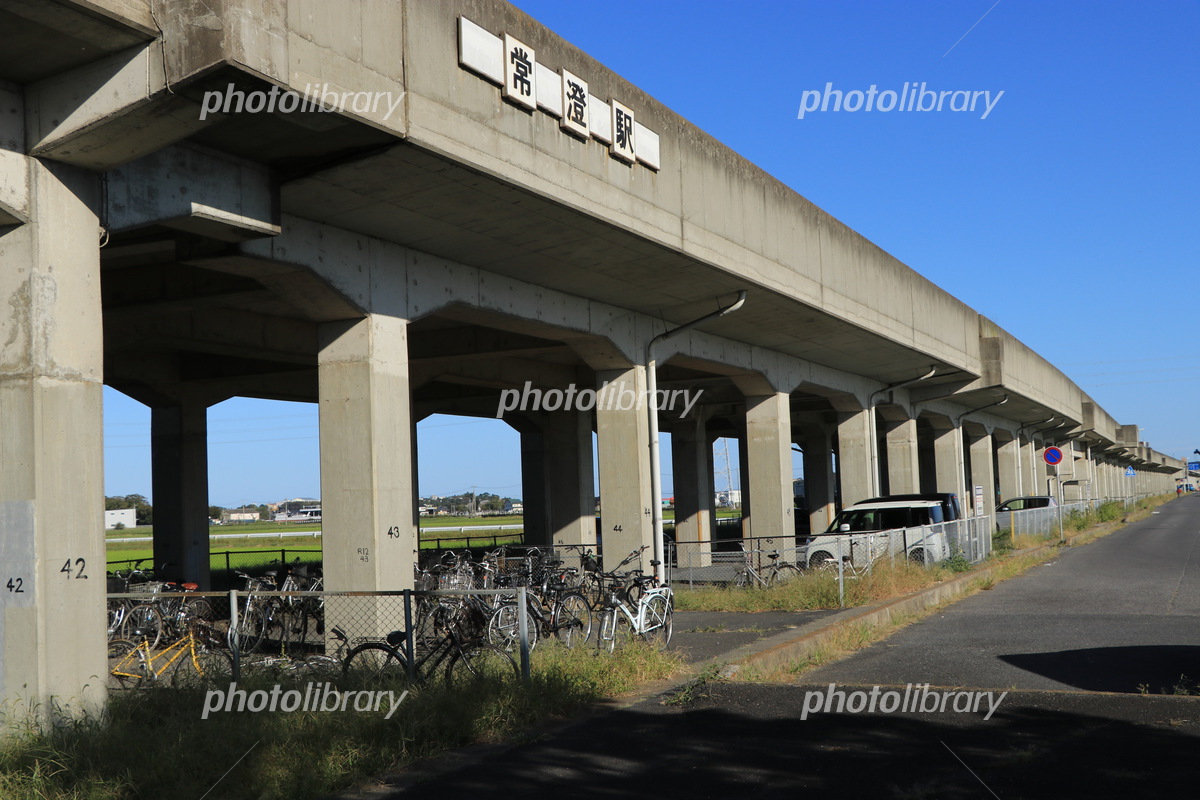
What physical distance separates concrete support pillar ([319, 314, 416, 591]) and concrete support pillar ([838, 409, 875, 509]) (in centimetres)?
1987

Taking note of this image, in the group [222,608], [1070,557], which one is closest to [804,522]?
[1070,557]

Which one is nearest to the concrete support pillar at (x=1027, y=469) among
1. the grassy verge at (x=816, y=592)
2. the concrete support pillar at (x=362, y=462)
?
the grassy verge at (x=816, y=592)

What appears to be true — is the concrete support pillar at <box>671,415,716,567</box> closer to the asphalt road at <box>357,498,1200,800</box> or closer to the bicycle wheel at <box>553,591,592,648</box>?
the bicycle wheel at <box>553,591,592,648</box>

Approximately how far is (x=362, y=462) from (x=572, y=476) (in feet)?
58.4

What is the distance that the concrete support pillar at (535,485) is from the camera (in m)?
33.5

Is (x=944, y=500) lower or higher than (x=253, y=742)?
higher

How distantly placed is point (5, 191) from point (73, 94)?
93 cm

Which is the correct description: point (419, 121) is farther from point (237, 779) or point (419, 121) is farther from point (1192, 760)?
point (1192, 760)

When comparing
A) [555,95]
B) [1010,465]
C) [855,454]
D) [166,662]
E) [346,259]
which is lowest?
[166,662]

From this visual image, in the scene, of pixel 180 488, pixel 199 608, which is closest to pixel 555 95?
pixel 199 608

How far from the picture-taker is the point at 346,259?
1322 centimetres

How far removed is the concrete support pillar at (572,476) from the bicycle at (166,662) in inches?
728

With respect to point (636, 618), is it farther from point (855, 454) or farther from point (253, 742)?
point (855, 454)

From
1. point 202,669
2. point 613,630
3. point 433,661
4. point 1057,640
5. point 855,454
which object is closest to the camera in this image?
point 433,661
